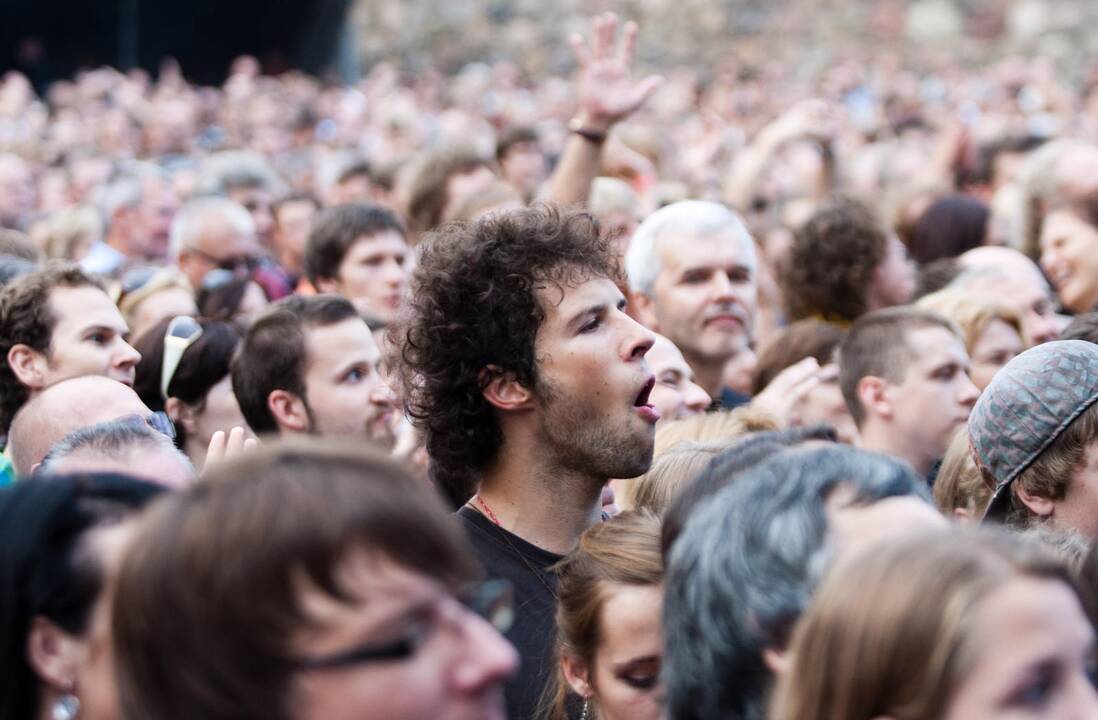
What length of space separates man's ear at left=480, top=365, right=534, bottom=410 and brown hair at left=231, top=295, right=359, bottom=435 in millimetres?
1639

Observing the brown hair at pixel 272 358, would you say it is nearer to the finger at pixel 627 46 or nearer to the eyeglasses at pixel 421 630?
the finger at pixel 627 46

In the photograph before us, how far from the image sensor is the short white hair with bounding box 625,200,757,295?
5.76 metres

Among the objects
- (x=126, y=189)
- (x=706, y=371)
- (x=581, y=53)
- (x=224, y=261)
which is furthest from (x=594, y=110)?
(x=126, y=189)

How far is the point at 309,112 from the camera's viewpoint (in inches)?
653

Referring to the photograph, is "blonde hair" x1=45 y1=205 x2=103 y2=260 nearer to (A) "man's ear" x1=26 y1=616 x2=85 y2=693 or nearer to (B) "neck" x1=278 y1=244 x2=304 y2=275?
(B) "neck" x1=278 y1=244 x2=304 y2=275

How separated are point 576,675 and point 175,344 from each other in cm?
278

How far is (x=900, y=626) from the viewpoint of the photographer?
6.10 feet

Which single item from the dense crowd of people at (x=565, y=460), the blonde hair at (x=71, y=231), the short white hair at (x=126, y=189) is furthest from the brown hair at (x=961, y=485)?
the short white hair at (x=126, y=189)

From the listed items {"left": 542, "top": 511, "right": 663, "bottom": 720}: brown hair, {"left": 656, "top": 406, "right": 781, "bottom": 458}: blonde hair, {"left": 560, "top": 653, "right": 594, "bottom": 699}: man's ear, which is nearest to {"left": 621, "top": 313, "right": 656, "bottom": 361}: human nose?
{"left": 542, "top": 511, "right": 663, "bottom": 720}: brown hair

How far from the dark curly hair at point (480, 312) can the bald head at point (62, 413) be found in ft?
2.96

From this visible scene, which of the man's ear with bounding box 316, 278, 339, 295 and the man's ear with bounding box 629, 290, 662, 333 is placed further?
the man's ear with bounding box 316, 278, 339, 295

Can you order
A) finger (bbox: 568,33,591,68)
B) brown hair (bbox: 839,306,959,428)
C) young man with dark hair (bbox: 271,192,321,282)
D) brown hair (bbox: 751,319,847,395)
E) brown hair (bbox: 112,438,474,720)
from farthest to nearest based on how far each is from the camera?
young man with dark hair (bbox: 271,192,321,282)
finger (bbox: 568,33,591,68)
brown hair (bbox: 751,319,847,395)
brown hair (bbox: 839,306,959,428)
brown hair (bbox: 112,438,474,720)

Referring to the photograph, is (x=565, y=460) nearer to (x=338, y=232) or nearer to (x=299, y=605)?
(x=299, y=605)

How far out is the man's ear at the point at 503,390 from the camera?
3.58m
